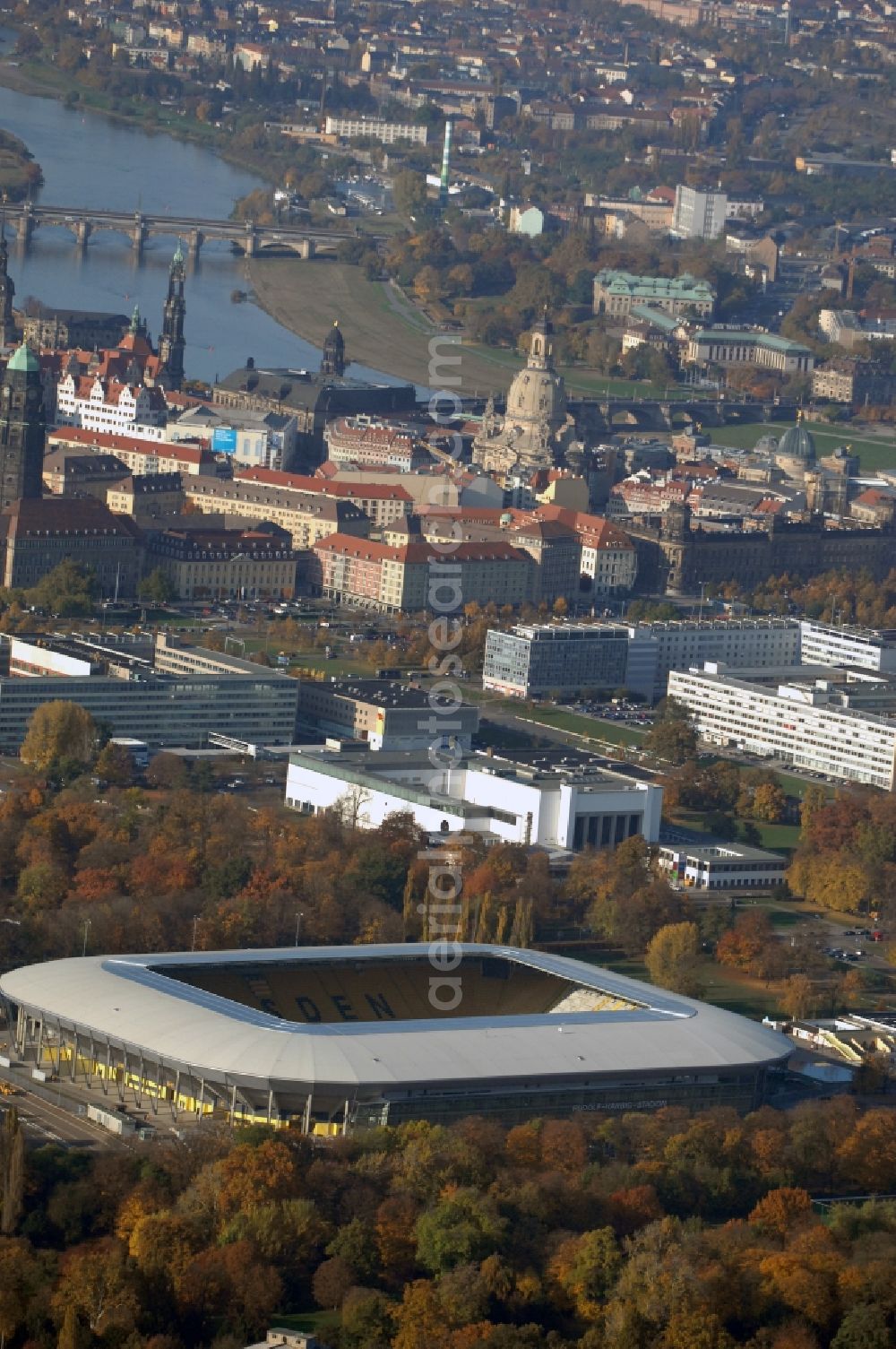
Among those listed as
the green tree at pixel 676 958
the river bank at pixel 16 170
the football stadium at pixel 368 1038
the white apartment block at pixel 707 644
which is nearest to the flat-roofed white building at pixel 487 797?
the green tree at pixel 676 958

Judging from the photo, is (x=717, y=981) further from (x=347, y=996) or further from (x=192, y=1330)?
(x=192, y=1330)

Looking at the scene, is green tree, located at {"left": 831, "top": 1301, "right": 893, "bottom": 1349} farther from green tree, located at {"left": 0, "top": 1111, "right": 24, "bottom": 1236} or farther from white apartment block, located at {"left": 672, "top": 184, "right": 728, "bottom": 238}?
white apartment block, located at {"left": 672, "top": 184, "right": 728, "bottom": 238}

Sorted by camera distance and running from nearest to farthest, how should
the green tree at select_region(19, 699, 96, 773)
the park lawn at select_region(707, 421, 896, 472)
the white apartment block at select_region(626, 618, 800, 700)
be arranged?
the green tree at select_region(19, 699, 96, 773)
the white apartment block at select_region(626, 618, 800, 700)
the park lawn at select_region(707, 421, 896, 472)

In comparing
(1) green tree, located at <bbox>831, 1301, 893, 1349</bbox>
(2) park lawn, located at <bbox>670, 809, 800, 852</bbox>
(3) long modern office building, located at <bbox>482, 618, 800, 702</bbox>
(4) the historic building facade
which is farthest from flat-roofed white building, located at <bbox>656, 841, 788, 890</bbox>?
(4) the historic building facade

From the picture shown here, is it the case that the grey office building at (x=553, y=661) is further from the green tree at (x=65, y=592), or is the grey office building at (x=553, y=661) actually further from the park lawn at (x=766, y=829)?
the park lawn at (x=766, y=829)

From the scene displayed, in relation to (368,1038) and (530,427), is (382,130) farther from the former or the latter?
(368,1038)

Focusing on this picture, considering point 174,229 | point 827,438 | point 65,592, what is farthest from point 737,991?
point 174,229

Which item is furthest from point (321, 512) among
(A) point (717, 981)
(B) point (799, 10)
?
(B) point (799, 10)
